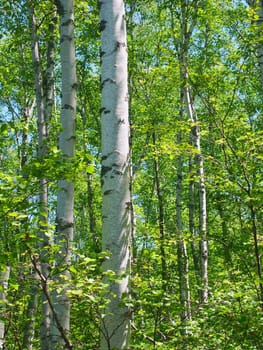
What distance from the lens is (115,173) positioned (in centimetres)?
288

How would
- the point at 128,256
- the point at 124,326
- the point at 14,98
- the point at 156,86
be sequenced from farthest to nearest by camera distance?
the point at 14,98
the point at 156,86
the point at 128,256
the point at 124,326

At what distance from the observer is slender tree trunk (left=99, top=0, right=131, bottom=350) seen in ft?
8.80

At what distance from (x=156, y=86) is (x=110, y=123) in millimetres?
9612

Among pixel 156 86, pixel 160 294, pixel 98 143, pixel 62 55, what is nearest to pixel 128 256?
pixel 160 294

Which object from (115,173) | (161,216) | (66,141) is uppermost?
(161,216)

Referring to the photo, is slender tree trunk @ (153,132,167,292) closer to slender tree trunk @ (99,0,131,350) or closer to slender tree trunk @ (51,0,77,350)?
slender tree trunk @ (51,0,77,350)

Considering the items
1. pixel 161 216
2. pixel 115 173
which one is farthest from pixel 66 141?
pixel 161 216

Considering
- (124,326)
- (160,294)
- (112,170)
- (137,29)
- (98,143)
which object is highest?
(137,29)

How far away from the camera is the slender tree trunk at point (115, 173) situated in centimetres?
268

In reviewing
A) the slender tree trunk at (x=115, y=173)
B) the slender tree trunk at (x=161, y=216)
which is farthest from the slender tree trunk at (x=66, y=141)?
the slender tree trunk at (x=161, y=216)

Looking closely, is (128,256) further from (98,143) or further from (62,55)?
(98,143)

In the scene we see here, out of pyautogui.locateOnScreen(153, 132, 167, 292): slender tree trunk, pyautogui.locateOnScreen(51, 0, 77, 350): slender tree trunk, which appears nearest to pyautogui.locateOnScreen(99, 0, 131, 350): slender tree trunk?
pyautogui.locateOnScreen(51, 0, 77, 350): slender tree trunk

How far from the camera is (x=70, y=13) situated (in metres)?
4.72

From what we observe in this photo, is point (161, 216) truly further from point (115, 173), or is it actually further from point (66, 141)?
point (115, 173)
